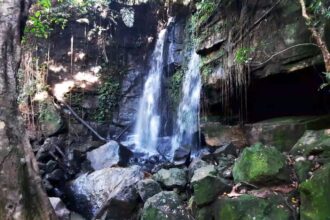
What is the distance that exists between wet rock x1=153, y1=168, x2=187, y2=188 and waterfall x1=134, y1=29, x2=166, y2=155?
4.94 m

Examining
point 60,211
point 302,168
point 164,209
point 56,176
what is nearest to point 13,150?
point 164,209

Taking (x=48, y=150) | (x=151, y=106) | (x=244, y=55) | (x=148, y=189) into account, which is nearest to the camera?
(x=148, y=189)

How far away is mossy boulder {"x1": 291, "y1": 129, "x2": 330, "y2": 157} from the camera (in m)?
4.26

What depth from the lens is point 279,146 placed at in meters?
5.78

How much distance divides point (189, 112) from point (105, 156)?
2.58 m

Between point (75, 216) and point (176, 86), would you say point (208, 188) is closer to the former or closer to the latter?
point (75, 216)

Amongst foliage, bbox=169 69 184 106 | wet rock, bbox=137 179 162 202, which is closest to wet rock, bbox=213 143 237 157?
wet rock, bbox=137 179 162 202

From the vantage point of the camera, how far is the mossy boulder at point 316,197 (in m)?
3.49

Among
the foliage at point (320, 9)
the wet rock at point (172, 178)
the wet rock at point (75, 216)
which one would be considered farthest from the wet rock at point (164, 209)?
the foliage at point (320, 9)

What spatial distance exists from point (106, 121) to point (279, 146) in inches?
314

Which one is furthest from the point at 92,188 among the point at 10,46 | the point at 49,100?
the point at 49,100

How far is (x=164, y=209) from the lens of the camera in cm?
468

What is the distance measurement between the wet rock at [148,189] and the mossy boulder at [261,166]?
1.55 m

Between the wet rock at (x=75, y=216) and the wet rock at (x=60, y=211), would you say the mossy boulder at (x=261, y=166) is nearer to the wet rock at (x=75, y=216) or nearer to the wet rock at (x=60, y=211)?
the wet rock at (x=60, y=211)
